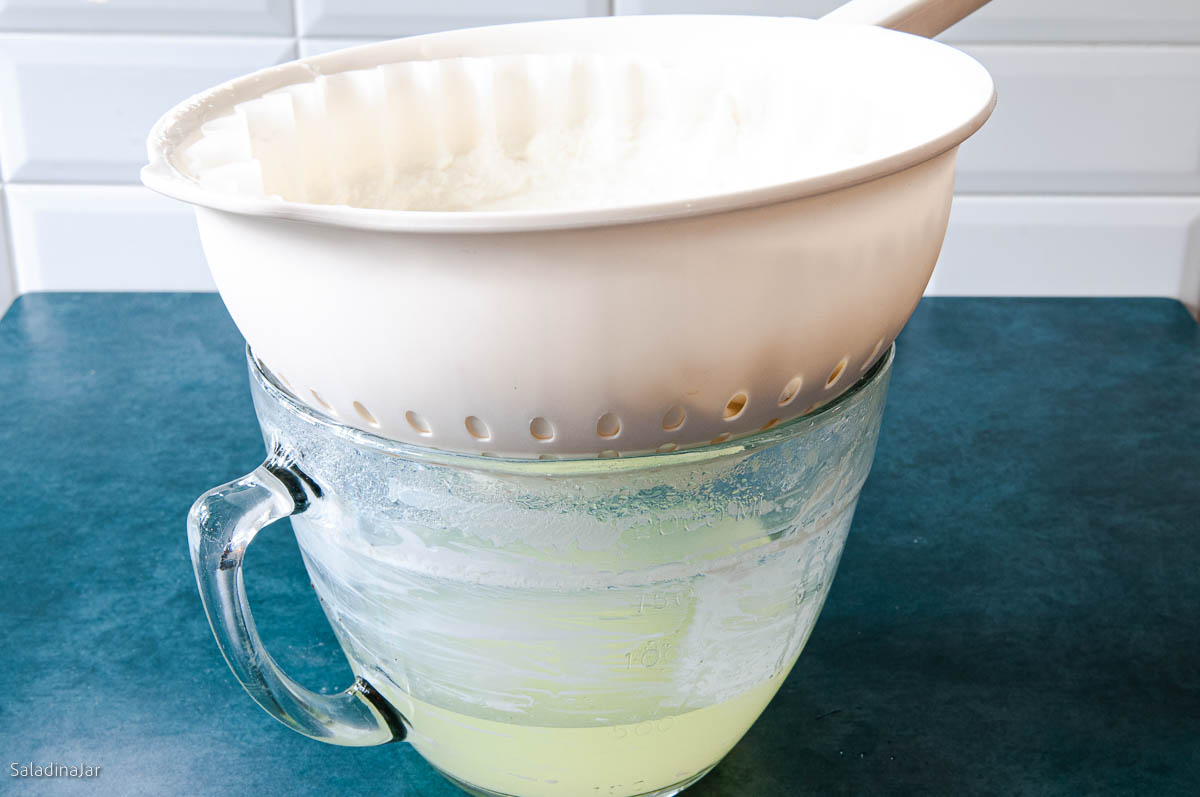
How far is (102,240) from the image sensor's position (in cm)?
99

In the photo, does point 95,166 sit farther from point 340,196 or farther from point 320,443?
point 320,443

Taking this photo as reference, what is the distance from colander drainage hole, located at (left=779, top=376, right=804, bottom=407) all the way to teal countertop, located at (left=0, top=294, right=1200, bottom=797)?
0.19 m

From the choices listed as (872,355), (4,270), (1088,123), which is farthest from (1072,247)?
(4,270)

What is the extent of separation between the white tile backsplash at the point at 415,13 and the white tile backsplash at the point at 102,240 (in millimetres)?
206

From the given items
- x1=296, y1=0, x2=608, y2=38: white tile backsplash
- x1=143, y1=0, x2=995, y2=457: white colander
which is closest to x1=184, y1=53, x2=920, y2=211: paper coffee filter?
x1=143, y1=0, x2=995, y2=457: white colander

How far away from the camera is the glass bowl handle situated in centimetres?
34

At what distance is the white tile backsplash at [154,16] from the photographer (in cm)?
89

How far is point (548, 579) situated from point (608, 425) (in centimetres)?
7

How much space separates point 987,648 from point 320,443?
0.31 metres

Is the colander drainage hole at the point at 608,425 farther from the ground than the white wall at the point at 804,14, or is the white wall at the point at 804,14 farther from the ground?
the colander drainage hole at the point at 608,425

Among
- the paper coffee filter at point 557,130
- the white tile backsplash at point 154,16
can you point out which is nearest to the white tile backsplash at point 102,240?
the white tile backsplash at point 154,16

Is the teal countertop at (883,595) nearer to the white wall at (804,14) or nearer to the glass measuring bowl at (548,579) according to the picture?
the glass measuring bowl at (548,579)

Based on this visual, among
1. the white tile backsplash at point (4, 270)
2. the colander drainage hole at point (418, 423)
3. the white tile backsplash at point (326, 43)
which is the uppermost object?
the colander drainage hole at point (418, 423)

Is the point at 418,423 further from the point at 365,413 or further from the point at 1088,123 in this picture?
the point at 1088,123
